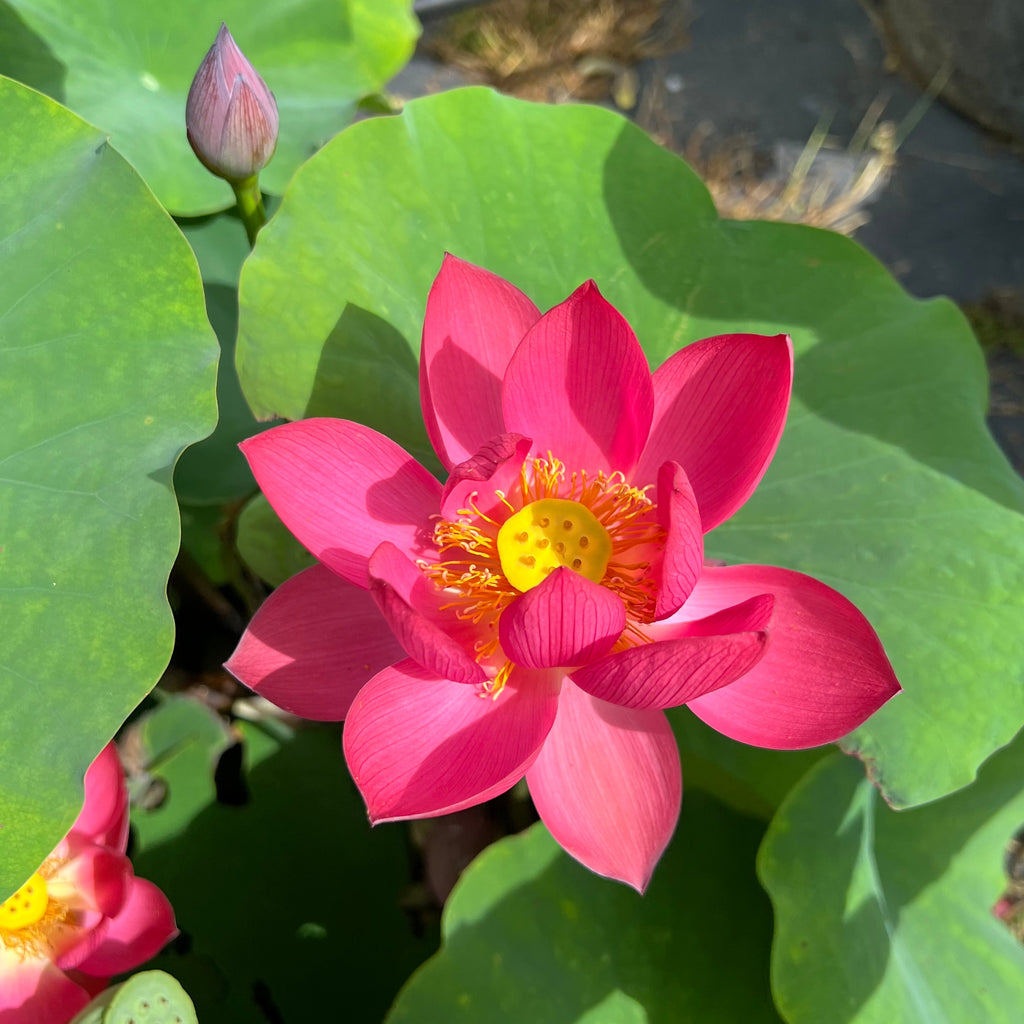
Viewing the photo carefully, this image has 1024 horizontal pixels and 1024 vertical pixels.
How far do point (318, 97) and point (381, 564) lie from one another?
849 millimetres

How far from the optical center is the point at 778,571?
0.79 metres

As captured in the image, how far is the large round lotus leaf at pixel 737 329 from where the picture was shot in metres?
0.90

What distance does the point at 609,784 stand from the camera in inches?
32.0

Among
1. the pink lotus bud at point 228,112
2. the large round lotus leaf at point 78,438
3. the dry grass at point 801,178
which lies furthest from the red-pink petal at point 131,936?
the dry grass at point 801,178

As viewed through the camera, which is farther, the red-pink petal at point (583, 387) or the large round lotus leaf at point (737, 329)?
the large round lotus leaf at point (737, 329)

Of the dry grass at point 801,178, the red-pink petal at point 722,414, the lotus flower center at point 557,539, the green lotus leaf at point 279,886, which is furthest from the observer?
the dry grass at point 801,178

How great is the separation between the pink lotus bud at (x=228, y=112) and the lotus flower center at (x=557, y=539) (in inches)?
17.2

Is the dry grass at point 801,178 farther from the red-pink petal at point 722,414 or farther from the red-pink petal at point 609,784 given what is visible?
the red-pink petal at point 609,784

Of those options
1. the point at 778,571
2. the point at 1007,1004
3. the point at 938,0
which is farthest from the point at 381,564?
the point at 938,0

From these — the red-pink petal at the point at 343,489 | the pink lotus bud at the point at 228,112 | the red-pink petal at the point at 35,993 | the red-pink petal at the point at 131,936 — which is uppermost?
the pink lotus bud at the point at 228,112

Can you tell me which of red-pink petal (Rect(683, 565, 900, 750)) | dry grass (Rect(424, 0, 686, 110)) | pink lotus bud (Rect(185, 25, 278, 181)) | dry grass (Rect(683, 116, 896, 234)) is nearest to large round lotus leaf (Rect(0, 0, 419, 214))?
pink lotus bud (Rect(185, 25, 278, 181))

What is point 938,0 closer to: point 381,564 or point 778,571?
point 778,571

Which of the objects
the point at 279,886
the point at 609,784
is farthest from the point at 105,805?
the point at 609,784

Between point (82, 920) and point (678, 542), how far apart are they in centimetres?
63
